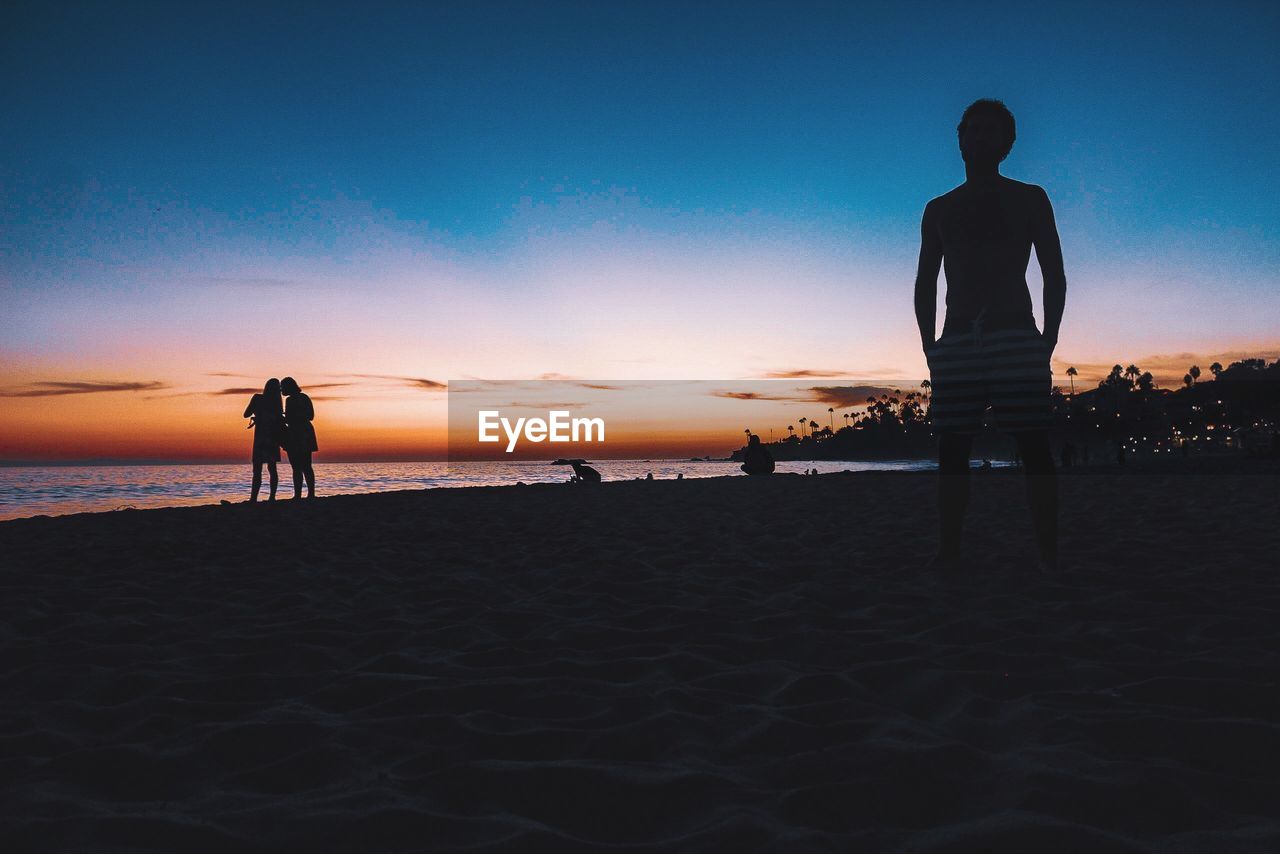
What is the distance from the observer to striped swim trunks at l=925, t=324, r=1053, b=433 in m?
4.13

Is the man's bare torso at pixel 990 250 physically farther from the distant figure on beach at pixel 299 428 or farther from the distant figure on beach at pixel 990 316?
the distant figure on beach at pixel 299 428

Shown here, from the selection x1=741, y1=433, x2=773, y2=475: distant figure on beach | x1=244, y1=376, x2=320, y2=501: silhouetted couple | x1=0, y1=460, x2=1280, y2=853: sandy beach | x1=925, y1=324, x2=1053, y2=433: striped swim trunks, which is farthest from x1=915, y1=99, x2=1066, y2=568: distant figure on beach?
x1=741, y1=433, x2=773, y2=475: distant figure on beach

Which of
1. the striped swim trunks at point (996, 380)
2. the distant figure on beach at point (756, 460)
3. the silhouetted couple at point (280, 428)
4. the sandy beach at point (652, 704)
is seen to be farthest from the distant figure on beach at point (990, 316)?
the distant figure on beach at point (756, 460)

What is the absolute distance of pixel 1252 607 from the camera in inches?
137

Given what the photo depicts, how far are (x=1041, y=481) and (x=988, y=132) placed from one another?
6.80 feet

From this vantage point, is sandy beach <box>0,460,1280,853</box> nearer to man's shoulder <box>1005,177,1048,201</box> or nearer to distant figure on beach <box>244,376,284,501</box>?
man's shoulder <box>1005,177,1048,201</box>

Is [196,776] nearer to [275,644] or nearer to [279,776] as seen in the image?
[279,776]

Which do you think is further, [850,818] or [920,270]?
[920,270]

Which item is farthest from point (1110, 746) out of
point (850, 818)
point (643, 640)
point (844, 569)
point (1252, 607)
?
point (844, 569)

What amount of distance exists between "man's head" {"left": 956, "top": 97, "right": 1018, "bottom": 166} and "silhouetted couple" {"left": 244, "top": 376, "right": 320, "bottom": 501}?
10307mm

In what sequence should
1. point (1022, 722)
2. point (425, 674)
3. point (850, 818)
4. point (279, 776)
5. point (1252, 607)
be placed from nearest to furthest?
point (850, 818)
point (279, 776)
point (1022, 722)
point (425, 674)
point (1252, 607)

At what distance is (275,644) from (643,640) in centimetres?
161

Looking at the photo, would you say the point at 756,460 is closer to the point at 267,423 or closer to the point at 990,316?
the point at 267,423

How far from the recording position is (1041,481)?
4266 mm
